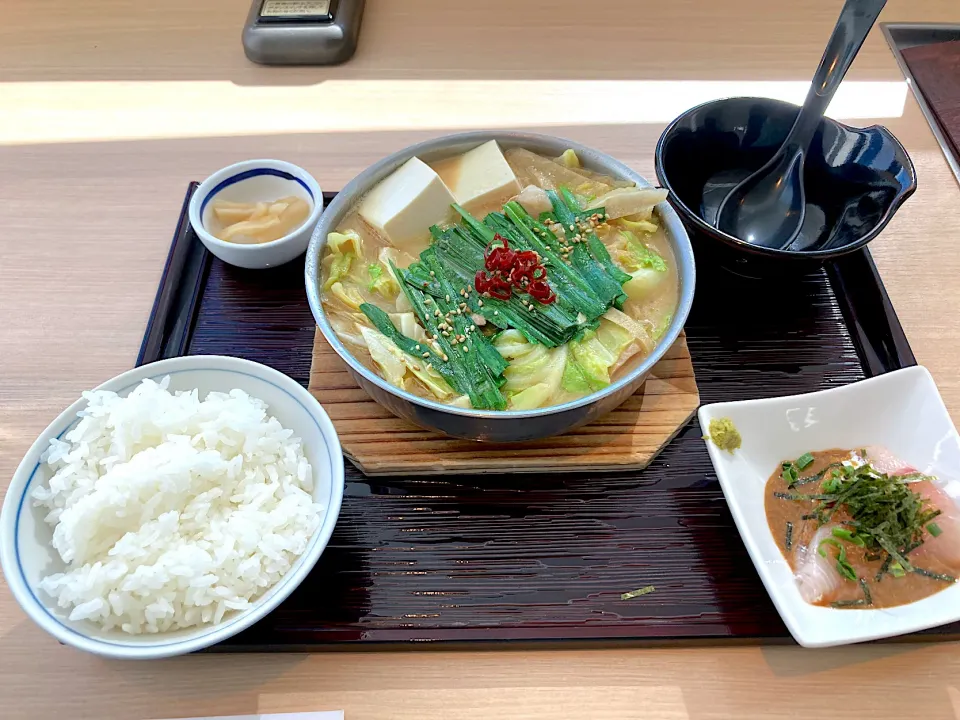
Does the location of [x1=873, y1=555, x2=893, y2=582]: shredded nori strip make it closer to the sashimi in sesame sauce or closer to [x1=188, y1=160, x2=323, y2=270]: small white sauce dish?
the sashimi in sesame sauce

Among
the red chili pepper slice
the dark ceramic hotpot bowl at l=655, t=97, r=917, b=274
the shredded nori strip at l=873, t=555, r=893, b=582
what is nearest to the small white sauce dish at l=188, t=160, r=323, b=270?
the red chili pepper slice

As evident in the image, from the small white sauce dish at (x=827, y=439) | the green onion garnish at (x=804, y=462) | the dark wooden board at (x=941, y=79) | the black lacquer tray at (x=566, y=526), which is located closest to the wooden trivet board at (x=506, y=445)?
the black lacquer tray at (x=566, y=526)

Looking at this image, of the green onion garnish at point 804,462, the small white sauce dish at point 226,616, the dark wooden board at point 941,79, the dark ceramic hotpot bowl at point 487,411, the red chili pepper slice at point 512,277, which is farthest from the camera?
the dark wooden board at point 941,79

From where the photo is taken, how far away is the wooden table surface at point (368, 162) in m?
1.36

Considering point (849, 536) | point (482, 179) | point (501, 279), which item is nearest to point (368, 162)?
point (482, 179)

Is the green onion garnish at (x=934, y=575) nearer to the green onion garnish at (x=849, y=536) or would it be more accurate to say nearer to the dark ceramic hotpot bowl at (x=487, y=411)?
the green onion garnish at (x=849, y=536)

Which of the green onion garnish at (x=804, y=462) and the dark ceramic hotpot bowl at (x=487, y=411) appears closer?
the dark ceramic hotpot bowl at (x=487, y=411)

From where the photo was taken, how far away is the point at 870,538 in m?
1.39

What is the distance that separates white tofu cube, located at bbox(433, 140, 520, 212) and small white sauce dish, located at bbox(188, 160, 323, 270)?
422 mm

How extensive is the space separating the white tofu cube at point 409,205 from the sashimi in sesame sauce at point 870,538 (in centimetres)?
114

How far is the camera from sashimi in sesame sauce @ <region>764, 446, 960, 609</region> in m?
1.37

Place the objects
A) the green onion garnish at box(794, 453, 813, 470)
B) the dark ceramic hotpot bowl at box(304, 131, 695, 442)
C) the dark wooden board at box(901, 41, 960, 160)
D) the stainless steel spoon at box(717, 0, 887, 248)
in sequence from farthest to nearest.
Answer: the dark wooden board at box(901, 41, 960, 160) < the stainless steel spoon at box(717, 0, 887, 248) < the green onion garnish at box(794, 453, 813, 470) < the dark ceramic hotpot bowl at box(304, 131, 695, 442)

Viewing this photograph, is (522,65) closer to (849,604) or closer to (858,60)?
(858,60)

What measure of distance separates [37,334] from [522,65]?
205 cm
